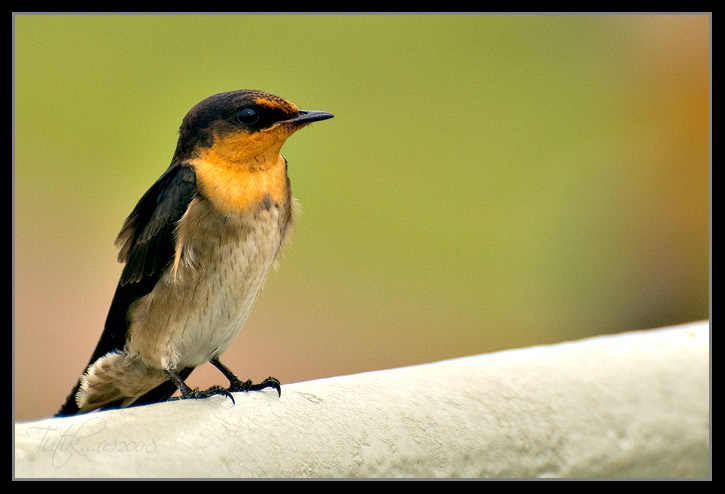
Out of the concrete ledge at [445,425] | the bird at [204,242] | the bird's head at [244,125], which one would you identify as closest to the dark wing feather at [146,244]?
the bird at [204,242]

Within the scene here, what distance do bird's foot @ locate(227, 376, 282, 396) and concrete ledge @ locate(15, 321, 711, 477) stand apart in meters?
0.08

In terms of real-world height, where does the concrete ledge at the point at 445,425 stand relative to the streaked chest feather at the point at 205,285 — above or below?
below

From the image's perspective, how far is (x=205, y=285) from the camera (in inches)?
116

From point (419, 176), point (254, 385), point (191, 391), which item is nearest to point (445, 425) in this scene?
point (254, 385)

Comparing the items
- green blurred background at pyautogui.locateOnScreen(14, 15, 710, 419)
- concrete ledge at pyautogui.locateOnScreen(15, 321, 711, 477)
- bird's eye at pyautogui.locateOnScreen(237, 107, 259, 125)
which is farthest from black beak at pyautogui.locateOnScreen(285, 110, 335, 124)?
green blurred background at pyautogui.locateOnScreen(14, 15, 710, 419)

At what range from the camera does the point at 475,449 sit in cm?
268

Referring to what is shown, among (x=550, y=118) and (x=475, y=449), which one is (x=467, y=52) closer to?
(x=550, y=118)

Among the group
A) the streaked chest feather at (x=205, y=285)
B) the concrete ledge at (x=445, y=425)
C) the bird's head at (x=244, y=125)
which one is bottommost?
the concrete ledge at (x=445, y=425)

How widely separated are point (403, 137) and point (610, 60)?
1687 mm

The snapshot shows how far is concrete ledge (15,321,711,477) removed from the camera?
2.21 meters

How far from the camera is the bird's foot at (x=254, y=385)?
2.82 m

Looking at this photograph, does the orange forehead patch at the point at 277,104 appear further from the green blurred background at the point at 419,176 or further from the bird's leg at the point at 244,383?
the green blurred background at the point at 419,176

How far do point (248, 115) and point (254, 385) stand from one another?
87cm

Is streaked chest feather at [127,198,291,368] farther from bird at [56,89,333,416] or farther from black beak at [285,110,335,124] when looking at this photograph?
black beak at [285,110,335,124]
